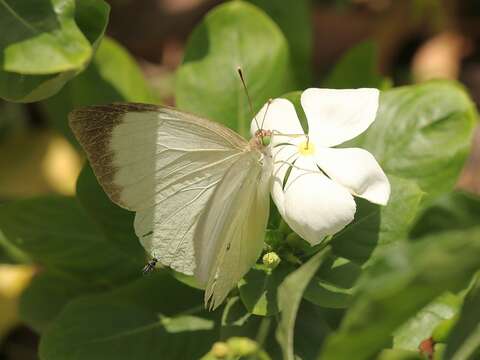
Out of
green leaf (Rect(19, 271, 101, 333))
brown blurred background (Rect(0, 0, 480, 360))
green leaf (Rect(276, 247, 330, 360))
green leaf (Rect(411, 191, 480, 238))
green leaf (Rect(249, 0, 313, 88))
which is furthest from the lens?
brown blurred background (Rect(0, 0, 480, 360))

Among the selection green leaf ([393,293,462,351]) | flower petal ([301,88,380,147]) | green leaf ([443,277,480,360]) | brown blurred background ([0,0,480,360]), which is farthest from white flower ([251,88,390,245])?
brown blurred background ([0,0,480,360])

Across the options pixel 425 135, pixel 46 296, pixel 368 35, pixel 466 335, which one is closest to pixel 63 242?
pixel 46 296

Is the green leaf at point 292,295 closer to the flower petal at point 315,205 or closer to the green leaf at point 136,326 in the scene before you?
the flower petal at point 315,205

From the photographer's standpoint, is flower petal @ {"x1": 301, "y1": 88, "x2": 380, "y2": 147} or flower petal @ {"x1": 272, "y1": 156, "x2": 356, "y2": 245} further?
flower petal @ {"x1": 301, "y1": 88, "x2": 380, "y2": 147}

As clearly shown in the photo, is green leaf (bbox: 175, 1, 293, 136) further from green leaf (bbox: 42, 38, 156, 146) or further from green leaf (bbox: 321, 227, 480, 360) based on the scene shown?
green leaf (bbox: 321, 227, 480, 360)

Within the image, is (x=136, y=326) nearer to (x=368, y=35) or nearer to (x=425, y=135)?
(x=425, y=135)

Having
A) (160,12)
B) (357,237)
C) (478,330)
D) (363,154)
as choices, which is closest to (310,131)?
(363,154)

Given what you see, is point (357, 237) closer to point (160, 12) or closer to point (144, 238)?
point (144, 238)
